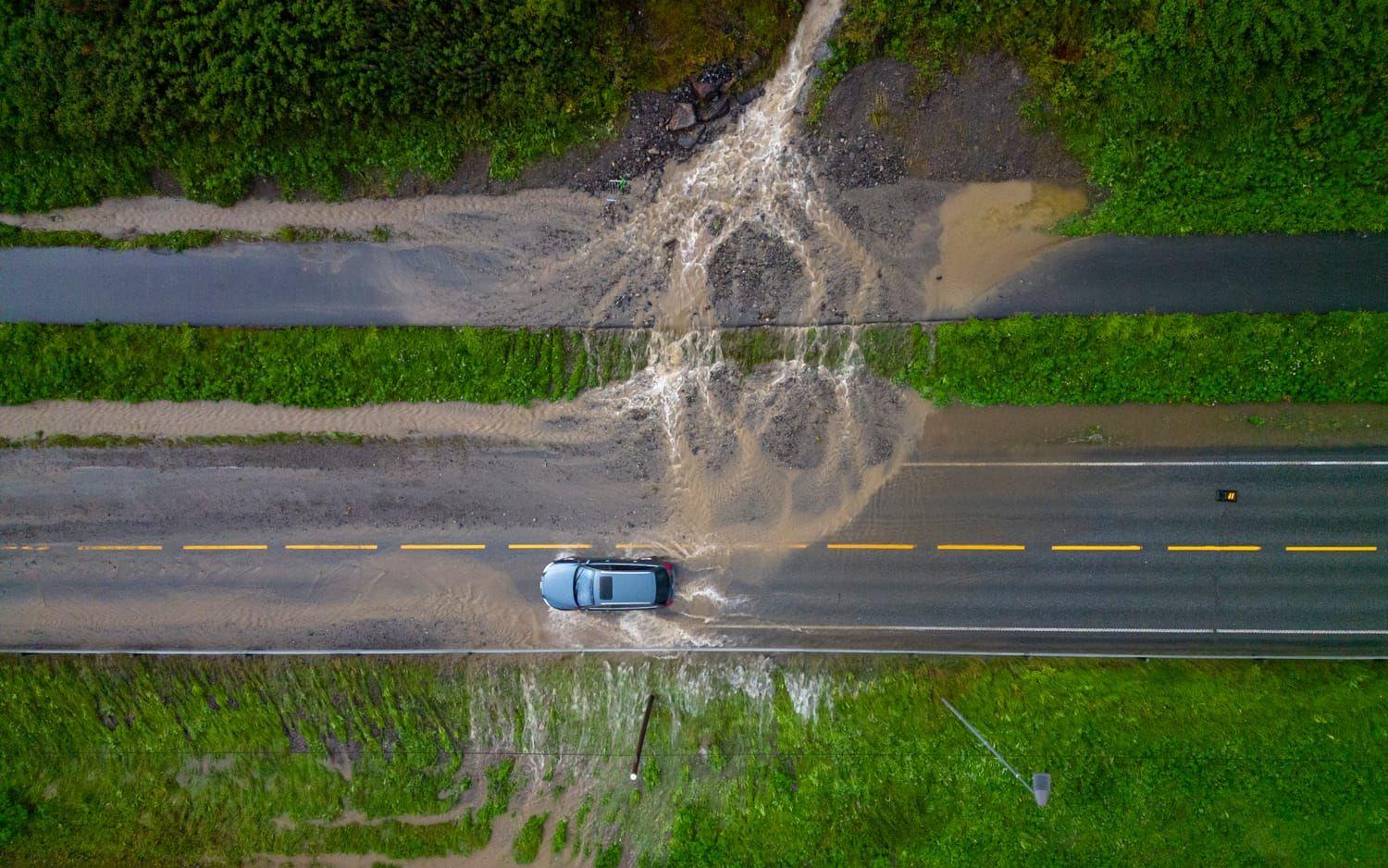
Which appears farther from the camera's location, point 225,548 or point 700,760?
point 225,548

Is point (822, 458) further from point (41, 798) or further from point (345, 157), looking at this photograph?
point (41, 798)

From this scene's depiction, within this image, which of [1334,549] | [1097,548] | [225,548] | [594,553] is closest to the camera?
[1334,549]

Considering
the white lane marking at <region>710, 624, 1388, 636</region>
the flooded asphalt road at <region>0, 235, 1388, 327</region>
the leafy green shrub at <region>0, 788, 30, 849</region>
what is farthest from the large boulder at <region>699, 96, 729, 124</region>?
the leafy green shrub at <region>0, 788, 30, 849</region>

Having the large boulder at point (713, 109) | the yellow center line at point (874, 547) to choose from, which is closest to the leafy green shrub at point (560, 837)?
the yellow center line at point (874, 547)

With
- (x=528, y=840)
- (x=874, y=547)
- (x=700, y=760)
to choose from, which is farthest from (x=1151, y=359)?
(x=528, y=840)

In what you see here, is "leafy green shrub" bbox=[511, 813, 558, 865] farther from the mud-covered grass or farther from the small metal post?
the mud-covered grass

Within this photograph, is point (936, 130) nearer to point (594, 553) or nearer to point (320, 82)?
point (594, 553)
